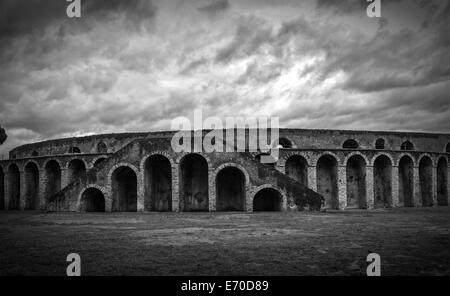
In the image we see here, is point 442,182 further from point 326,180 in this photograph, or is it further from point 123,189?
point 123,189

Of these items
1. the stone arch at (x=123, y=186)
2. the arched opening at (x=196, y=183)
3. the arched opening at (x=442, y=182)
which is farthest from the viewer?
the arched opening at (x=442, y=182)

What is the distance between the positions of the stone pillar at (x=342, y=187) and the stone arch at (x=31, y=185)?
78.4 feet

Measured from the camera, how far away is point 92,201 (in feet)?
66.6

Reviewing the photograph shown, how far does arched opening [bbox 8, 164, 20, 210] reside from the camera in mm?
27516

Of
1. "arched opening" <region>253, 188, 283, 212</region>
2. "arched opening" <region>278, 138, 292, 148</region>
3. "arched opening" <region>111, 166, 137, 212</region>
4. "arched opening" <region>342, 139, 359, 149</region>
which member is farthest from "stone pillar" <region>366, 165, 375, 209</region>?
"arched opening" <region>111, 166, 137, 212</region>

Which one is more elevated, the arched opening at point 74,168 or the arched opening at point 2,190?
the arched opening at point 74,168

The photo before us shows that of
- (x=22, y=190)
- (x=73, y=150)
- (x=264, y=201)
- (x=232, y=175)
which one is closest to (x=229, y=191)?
(x=232, y=175)

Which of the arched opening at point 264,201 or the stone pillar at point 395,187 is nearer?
the arched opening at point 264,201

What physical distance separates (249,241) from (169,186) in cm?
1495

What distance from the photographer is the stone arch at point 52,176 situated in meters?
24.9

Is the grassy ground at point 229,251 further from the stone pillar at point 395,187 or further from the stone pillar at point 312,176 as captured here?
the stone pillar at point 395,187

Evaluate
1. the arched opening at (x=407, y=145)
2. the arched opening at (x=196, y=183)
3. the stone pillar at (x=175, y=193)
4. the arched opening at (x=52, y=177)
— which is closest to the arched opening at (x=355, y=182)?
the arched opening at (x=407, y=145)

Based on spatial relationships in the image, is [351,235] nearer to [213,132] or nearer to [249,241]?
[249,241]

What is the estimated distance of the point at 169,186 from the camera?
22.1 m
